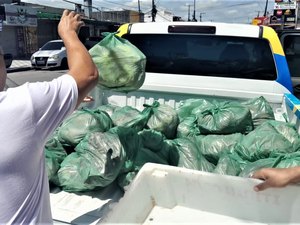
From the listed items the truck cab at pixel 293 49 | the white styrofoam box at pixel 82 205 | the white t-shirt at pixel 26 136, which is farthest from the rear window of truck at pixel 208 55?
the truck cab at pixel 293 49

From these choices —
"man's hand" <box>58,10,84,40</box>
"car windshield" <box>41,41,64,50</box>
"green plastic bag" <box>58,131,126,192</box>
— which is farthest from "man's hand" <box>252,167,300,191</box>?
"car windshield" <box>41,41,64,50</box>

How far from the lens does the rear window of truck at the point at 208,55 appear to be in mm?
3369

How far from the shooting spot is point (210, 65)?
11.7 ft

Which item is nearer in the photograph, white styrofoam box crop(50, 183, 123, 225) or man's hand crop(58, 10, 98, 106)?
man's hand crop(58, 10, 98, 106)

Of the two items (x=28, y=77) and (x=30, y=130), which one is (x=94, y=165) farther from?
(x=28, y=77)

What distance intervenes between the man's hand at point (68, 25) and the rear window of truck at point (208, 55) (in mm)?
1991

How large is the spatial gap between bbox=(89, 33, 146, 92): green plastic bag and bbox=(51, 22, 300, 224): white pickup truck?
3.53 ft

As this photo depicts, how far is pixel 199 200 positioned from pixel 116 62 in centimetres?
105

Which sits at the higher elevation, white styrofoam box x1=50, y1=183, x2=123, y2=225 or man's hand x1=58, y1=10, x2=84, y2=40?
man's hand x1=58, y1=10, x2=84, y2=40

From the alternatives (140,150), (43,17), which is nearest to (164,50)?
(140,150)

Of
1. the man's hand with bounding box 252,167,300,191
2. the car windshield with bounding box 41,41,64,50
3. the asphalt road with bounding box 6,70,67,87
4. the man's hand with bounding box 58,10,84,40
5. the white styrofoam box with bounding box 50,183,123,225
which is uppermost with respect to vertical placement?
the man's hand with bounding box 58,10,84,40

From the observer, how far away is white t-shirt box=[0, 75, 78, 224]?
46.3 inches

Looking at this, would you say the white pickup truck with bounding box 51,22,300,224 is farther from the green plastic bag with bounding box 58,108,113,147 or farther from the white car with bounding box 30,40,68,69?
the white car with bounding box 30,40,68,69

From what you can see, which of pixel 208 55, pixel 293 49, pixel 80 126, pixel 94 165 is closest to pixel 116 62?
pixel 80 126
